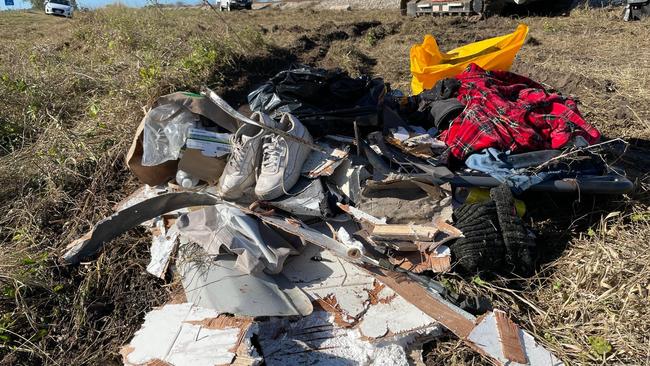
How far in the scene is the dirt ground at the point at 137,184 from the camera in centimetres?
201

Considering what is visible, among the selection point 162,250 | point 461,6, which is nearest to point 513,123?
point 162,250

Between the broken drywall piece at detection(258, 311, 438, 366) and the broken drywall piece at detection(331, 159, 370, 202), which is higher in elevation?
the broken drywall piece at detection(331, 159, 370, 202)

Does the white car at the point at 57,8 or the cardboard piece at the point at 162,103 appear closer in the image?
the cardboard piece at the point at 162,103

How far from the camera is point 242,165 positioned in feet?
9.00

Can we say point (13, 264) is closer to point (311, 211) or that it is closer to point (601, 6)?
point (311, 211)

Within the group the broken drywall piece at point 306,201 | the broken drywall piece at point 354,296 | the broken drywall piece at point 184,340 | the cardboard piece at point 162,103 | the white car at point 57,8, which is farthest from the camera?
the white car at point 57,8

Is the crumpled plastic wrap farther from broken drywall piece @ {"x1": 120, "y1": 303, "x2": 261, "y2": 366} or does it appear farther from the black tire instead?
the black tire

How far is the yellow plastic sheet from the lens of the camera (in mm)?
3902

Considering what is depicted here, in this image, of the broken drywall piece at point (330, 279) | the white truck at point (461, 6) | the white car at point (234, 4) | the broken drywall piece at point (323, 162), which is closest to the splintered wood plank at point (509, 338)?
the broken drywall piece at point (330, 279)

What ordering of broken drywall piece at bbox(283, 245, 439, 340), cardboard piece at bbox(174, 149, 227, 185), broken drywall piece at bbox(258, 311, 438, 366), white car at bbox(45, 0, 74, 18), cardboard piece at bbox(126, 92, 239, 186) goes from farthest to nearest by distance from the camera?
white car at bbox(45, 0, 74, 18), cardboard piece at bbox(126, 92, 239, 186), cardboard piece at bbox(174, 149, 227, 185), broken drywall piece at bbox(283, 245, 439, 340), broken drywall piece at bbox(258, 311, 438, 366)

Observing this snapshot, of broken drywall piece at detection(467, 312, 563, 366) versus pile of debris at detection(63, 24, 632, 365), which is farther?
pile of debris at detection(63, 24, 632, 365)

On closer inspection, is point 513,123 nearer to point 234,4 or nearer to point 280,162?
point 280,162

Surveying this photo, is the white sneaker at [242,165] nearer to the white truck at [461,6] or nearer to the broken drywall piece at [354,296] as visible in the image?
the broken drywall piece at [354,296]

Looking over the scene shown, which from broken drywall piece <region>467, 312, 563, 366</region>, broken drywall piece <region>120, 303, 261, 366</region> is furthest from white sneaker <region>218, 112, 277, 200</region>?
broken drywall piece <region>467, 312, 563, 366</region>
